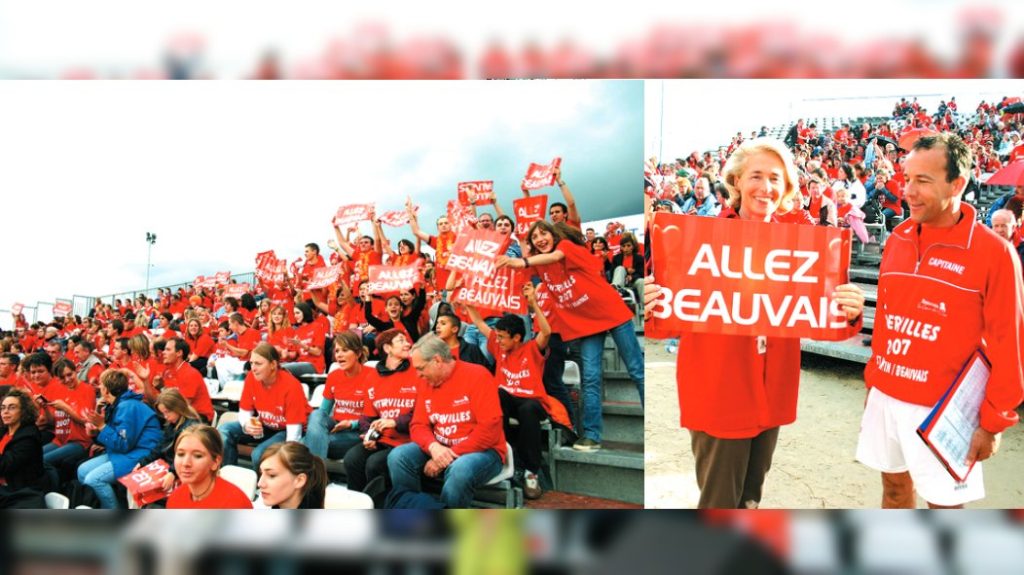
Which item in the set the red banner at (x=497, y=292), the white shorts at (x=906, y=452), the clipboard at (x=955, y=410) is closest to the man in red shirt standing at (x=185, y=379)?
the red banner at (x=497, y=292)

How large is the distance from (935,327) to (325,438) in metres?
2.62

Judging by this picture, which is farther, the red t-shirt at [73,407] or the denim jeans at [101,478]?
the red t-shirt at [73,407]

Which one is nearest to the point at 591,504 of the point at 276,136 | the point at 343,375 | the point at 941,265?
the point at 343,375

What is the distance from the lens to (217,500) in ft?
11.3

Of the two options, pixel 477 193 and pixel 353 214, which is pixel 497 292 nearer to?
pixel 477 193

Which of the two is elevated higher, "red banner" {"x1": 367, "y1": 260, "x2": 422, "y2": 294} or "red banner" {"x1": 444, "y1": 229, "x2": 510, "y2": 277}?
"red banner" {"x1": 444, "y1": 229, "x2": 510, "y2": 277}

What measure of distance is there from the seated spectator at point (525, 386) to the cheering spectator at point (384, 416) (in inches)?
16.2

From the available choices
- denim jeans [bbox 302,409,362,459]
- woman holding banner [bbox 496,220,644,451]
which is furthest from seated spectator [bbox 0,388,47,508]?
woman holding banner [bbox 496,220,644,451]

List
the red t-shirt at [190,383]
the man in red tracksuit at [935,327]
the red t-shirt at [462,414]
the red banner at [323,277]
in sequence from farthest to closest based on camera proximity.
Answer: the red t-shirt at [190,383]
the red banner at [323,277]
the red t-shirt at [462,414]
the man in red tracksuit at [935,327]

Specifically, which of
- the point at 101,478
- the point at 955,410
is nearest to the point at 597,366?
the point at 955,410

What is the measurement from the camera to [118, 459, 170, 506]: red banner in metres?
3.56

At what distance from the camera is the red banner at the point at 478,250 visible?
343cm

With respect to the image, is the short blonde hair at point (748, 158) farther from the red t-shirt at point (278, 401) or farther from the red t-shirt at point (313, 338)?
the red t-shirt at point (278, 401)

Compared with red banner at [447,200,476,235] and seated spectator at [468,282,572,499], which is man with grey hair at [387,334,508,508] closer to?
seated spectator at [468,282,572,499]
